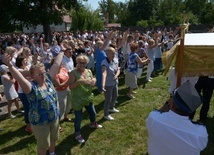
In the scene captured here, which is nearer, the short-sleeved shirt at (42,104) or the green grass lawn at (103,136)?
the short-sleeved shirt at (42,104)

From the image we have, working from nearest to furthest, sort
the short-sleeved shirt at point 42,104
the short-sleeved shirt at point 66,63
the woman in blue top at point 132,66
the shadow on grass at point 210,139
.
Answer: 1. the short-sleeved shirt at point 42,104
2. the shadow on grass at point 210,139
3. the short-sleeved shirt at point 66,63
4. the woman in blue top at point 132,66

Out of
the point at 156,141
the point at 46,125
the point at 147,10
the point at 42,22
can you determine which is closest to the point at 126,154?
the point at 46,125

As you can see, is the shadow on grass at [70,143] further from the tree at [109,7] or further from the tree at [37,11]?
the tree at [109,7]

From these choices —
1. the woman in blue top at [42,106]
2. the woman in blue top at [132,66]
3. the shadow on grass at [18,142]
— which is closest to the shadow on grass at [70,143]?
the shadow on grass at [18,142]

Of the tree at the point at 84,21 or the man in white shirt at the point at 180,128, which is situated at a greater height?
the tree at the point at 84,21

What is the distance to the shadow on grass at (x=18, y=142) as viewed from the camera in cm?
481

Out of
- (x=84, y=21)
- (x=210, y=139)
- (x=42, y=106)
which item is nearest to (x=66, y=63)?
(x=42, y=106)

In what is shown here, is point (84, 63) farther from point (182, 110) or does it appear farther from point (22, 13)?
point (22, 13)

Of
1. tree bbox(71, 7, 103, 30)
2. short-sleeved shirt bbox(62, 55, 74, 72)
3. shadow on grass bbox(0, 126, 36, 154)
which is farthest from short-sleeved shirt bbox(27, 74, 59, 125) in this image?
tree bbox(71, 7, 103, 30)

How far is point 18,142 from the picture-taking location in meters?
5.07

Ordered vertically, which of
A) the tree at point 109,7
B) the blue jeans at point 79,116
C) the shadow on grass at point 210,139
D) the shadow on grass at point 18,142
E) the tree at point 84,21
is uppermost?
the tree at point 109,7

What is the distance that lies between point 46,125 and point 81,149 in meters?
1.35

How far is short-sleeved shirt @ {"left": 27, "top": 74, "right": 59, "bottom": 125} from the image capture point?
345 centimetres

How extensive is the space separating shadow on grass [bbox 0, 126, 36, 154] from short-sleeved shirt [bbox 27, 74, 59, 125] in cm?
161
